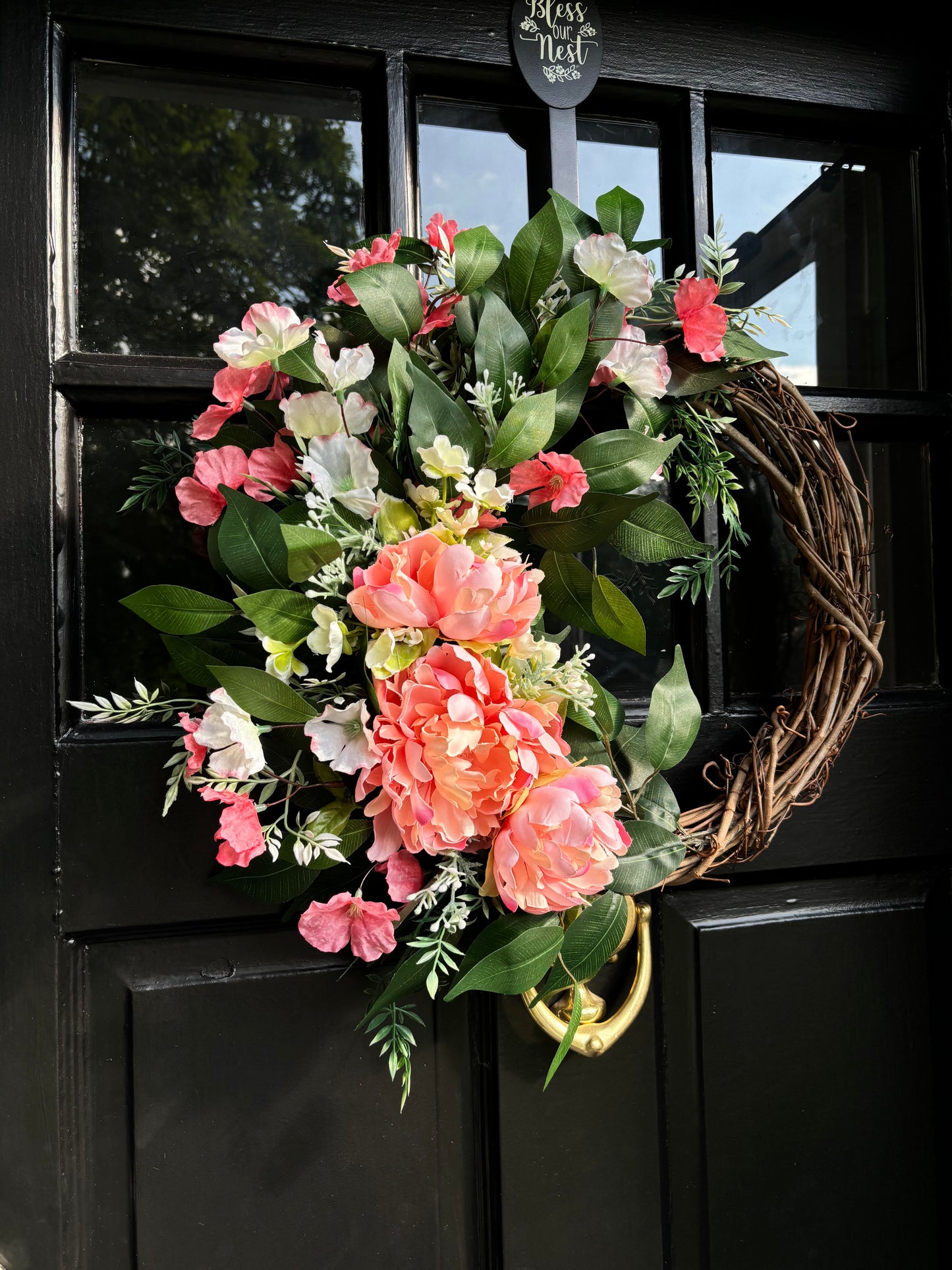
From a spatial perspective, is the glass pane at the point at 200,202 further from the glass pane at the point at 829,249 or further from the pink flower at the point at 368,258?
the glass pane at the point at 829,249

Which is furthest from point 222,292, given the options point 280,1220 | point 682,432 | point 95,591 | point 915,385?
point 280,1220

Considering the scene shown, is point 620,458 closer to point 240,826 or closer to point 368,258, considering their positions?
point 368,258

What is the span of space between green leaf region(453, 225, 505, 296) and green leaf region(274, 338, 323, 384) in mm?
132

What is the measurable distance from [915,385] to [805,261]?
182mm

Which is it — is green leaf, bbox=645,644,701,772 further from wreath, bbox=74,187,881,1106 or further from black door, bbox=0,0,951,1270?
black door, bbox=0,0,951,1270

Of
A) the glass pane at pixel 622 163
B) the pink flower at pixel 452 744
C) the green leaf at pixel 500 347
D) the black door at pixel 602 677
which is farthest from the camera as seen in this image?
the glass pane at pixel 622 163

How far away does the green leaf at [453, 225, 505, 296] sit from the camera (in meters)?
0.60

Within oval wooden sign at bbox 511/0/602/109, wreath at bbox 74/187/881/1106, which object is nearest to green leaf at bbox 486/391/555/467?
wreath at bbox 74/187/881/1106

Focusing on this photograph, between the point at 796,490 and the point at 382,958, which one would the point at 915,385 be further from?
the point at 382,958

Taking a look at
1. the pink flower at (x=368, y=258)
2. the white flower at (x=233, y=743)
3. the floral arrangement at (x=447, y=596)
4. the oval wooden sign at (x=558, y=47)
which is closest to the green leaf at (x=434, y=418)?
the floral arrangement at (x=447, y=596)

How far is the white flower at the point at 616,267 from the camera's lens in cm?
61

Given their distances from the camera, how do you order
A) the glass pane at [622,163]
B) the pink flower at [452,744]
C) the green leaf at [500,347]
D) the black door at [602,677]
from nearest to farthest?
the pink flower at [452,744]
the green leaf at [500,347]
the black door at [602,677]
the glass pane at [622,163]

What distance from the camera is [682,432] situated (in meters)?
0.74

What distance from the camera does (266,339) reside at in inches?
21.9
